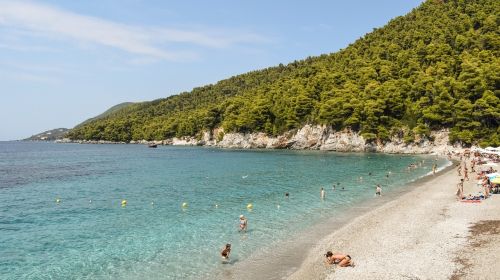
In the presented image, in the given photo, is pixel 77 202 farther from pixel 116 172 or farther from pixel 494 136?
pixel 494 136

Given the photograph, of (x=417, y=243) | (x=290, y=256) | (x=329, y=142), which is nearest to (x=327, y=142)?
(x=329, y=142)

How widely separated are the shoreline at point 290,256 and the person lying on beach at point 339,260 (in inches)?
58.7

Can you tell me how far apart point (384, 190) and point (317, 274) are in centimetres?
2975

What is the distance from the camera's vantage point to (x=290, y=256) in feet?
73.6

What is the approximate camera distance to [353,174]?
198ft

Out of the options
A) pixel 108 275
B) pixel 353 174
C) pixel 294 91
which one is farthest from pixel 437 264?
pixel 294 91

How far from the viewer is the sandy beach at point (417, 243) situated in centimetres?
1852

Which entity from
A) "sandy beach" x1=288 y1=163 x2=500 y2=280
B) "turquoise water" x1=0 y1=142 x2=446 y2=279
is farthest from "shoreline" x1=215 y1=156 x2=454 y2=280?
"turquoise water" x1=0 y1=142 x2=446 y2=279

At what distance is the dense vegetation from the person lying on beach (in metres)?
77.8

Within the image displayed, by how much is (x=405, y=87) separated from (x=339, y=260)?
3774 inches

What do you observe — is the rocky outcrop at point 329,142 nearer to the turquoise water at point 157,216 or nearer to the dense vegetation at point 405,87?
the dense vegetation at point 405,87

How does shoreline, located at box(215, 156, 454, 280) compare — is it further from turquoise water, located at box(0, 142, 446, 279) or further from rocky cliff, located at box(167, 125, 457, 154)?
rocky cliff, located at box(167, 125, 457, 154)

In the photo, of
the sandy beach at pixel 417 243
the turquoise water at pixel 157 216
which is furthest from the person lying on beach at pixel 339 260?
the turquoise water at pixel 157 216

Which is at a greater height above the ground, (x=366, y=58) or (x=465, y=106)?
(x=366, y=58)
